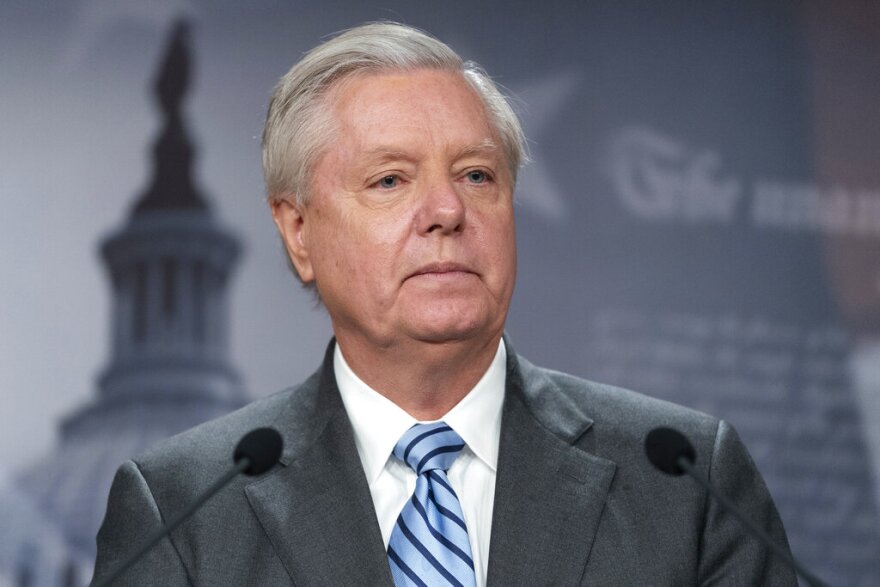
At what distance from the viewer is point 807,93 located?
3775 millimetres

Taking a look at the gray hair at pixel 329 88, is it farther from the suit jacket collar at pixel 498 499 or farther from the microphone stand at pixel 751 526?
the microphone stand at pixel 751 526

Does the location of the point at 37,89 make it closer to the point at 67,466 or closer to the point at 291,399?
the point at 67,466

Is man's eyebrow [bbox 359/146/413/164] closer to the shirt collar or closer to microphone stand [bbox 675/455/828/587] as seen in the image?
the shirt collar

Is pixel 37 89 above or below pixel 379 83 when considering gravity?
below

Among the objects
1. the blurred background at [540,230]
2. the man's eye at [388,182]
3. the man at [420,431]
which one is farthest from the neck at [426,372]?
the blurred background at [540,230]

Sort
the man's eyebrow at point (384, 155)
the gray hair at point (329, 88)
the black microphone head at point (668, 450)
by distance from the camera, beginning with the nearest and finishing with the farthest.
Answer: the black microphone head at point (668, 450), the man's eyebrow at point (384, 155), the gray hair at point (329, 88)

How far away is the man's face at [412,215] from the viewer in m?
2.05

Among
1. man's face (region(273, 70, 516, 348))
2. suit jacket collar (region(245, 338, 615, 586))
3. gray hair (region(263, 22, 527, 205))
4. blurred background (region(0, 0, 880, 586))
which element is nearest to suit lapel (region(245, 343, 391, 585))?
suit jacket collar (region(245, 338, 615, 586))

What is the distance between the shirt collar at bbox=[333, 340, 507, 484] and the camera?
213 centimetres

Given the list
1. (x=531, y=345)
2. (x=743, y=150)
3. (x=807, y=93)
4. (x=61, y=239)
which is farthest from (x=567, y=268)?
(x=61, y=239)

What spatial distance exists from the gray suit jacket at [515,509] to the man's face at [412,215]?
0.20m

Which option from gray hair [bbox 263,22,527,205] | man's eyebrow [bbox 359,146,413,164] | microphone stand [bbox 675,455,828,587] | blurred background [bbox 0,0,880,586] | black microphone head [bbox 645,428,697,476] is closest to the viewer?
microphone stand [bbox 675,455,828,587]

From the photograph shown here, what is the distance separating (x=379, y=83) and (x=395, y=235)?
28 centimetres

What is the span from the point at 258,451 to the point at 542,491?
50 cm
